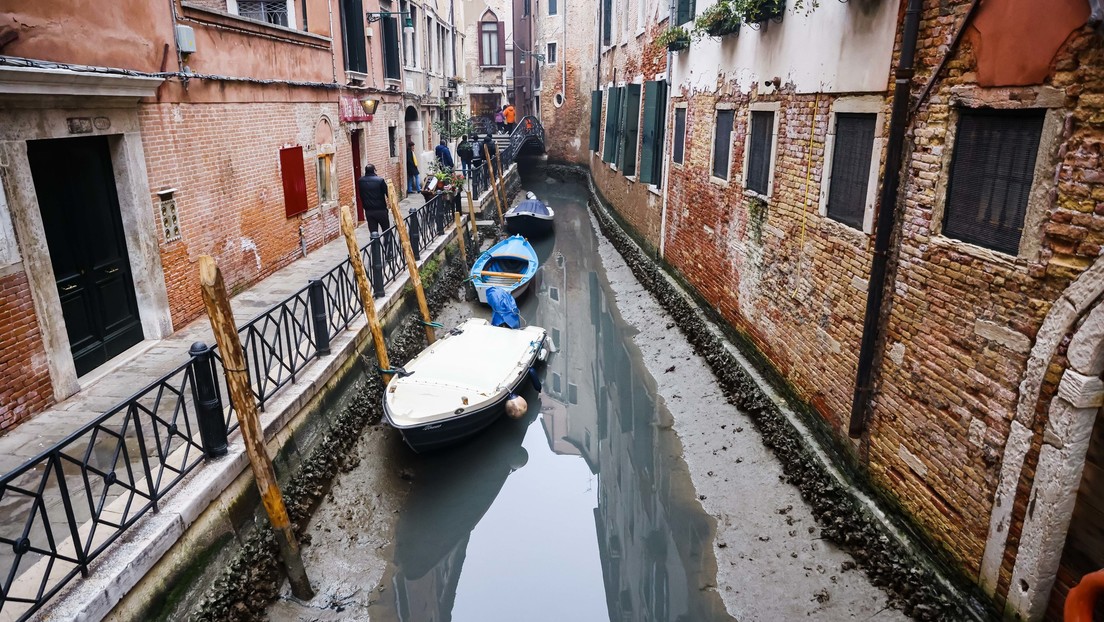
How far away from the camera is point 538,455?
7336 mm

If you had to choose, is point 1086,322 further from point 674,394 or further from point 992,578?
point 674,394

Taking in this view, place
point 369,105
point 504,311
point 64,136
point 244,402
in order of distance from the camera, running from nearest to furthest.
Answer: point 244,402, point 64,136, point 504,311, point 369,105

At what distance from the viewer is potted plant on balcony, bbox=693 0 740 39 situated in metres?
7.70

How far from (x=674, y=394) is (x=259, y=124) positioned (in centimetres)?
633

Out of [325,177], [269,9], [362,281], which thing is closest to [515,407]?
[362,281]

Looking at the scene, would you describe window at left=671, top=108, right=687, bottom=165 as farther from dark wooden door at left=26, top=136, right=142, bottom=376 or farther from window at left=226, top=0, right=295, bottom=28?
dark wooden door at left=26, top=136, right=142, bottom=376

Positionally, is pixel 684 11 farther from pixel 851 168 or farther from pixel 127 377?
pixel 127 377

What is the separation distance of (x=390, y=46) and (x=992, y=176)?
1358 cm

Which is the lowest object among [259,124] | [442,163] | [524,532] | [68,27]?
[524,532]

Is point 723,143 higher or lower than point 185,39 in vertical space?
lower

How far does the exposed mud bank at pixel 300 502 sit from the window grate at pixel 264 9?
5167 millimetres

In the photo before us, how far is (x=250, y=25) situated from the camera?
832cm

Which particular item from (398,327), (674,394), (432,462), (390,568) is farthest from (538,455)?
(398,327)

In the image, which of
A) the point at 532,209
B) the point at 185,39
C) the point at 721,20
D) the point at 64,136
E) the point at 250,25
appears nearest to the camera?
the point at 64,136
